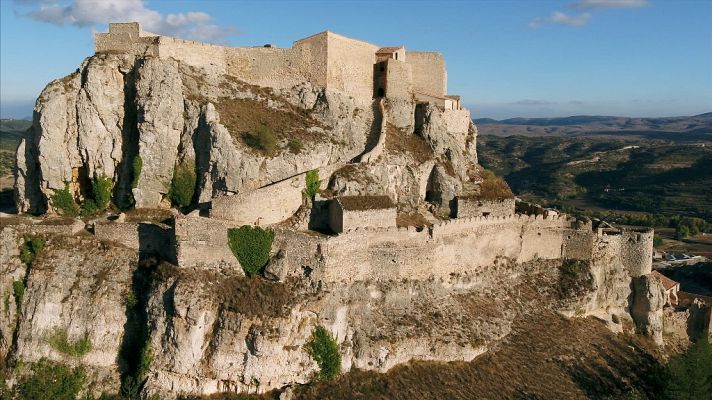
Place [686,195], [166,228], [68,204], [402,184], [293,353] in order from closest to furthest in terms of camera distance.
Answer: [293,353] < [166,228] < [68,204] < [402,184] < [686,195]

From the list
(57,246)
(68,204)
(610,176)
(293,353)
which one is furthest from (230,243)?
(610,176)

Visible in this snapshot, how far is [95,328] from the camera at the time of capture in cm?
3033

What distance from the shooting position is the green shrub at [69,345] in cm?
3022

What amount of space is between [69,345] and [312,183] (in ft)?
50.6

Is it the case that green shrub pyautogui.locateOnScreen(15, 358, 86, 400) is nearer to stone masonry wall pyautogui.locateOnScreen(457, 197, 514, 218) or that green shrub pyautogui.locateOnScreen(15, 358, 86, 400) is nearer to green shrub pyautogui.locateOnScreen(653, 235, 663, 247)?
stone masonry wall pyautogui.locateOnScreen(457, 197, 514, 218)

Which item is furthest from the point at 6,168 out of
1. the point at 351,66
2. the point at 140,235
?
the point at 140,235

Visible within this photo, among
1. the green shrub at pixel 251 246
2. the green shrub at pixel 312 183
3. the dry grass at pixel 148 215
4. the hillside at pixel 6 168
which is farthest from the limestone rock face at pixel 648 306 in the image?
the hillside at pixel 6 168

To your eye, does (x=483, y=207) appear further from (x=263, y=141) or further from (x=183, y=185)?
(x=183, y=185)

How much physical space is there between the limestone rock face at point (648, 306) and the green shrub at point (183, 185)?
28.9 metres

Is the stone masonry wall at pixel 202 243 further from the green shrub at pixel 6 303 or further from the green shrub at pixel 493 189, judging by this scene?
the green shrub at pixel 493 189

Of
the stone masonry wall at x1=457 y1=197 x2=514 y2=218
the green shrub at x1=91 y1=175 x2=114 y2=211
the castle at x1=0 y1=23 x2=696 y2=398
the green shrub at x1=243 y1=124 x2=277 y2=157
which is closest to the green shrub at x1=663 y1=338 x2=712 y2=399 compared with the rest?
the castle at x1=0 y1=23 x2=696 y2=398

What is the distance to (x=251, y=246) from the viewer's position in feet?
99.8

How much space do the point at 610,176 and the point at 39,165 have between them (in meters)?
134

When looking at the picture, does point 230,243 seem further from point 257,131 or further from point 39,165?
point 39,165
